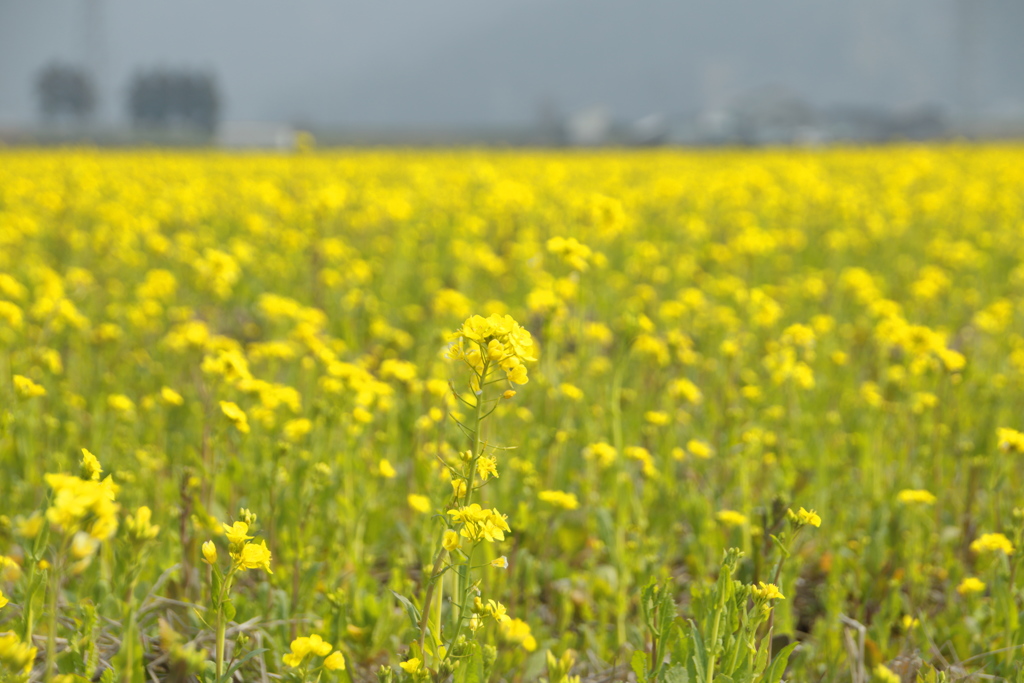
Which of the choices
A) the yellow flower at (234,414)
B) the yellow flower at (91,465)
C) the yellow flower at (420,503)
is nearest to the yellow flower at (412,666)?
the yellow flower at (91,465)

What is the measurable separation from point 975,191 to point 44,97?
9573 centimetres

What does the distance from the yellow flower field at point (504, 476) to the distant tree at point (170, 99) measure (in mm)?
84697

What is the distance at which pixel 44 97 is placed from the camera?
8444 centimetres

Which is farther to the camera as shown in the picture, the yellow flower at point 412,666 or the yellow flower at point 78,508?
the yellow flower at point 412,666

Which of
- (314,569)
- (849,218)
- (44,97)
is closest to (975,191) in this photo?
(849,218)

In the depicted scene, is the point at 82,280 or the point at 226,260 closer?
the point at 226,260

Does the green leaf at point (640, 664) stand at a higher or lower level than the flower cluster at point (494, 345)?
lower

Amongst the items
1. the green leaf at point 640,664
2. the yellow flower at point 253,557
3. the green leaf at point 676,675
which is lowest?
the green leaf at point 676,675

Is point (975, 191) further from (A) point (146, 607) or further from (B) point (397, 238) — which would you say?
(A) point (146, 607)

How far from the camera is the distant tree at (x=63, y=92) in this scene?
83.9 metres

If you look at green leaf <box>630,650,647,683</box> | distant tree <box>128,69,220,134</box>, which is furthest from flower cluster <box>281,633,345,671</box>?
distant tree <box>128,69,220,134</box>

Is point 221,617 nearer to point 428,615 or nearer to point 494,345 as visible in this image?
point 428,615

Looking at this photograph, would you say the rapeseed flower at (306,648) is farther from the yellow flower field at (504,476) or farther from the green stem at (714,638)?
the green stem at (714,638)

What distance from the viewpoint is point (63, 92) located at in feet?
275
